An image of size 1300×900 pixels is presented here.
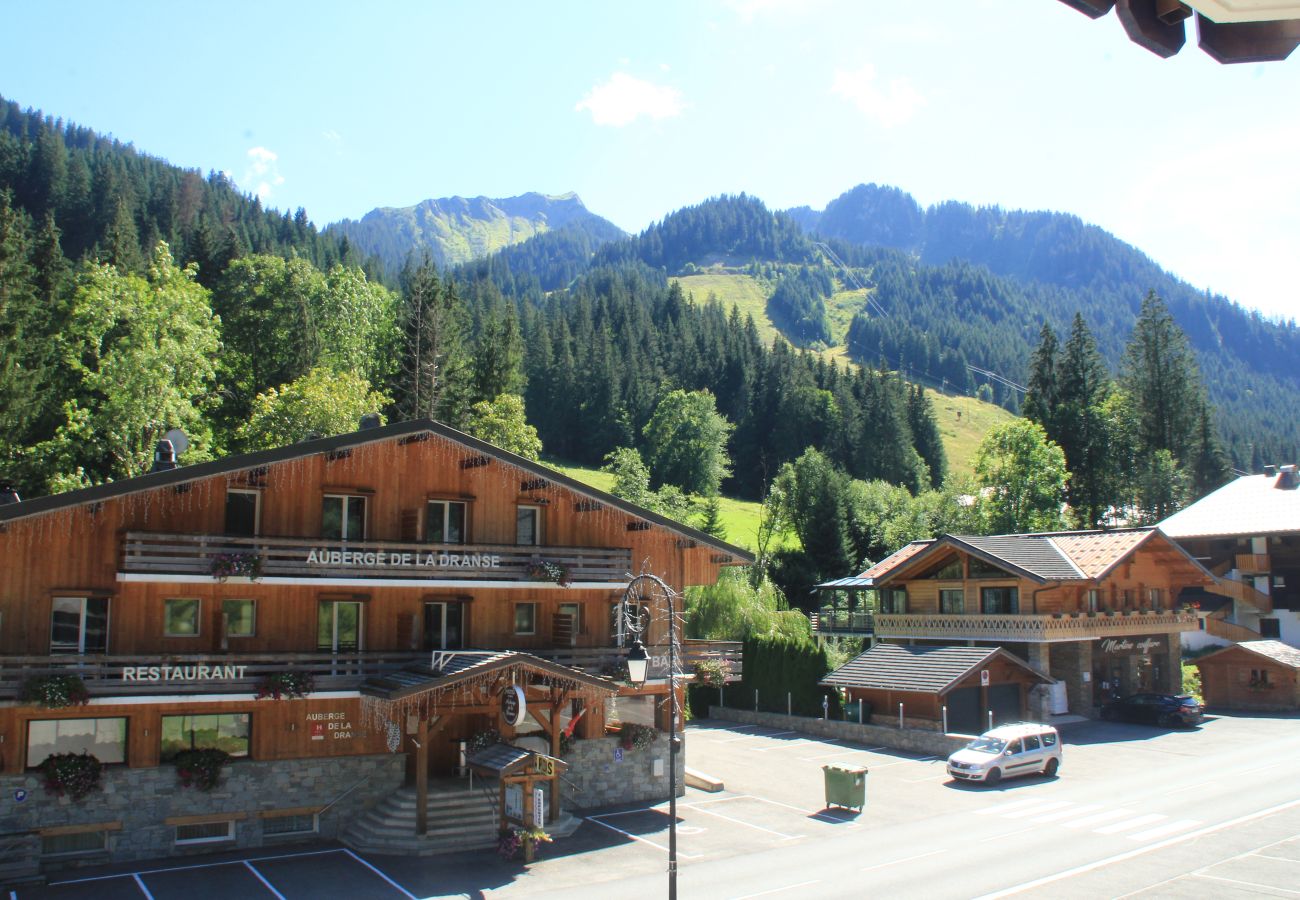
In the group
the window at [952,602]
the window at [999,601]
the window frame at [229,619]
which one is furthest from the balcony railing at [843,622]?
the window frame at [229,619]

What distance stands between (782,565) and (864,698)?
30.6 metres

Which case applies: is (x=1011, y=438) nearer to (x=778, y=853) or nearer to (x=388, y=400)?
(x=388, y=400)

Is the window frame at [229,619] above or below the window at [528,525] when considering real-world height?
below

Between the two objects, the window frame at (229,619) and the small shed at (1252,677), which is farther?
the small shed at (1252,677)

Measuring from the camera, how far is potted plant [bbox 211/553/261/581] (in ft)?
82.2

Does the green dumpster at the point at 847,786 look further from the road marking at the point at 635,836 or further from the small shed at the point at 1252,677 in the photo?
the small shed at the point at 1252,677

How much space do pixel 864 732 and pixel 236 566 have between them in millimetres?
26473

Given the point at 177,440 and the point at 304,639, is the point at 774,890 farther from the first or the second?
the point at 177,440

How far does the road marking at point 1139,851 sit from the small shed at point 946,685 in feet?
39.0

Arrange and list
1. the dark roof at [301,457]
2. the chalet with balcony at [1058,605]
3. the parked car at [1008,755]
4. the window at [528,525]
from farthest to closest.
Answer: the chalet with balcony at [1058,605] → the parked car at [1008,755] → the window at [528,525] → the dark roof at [301,457]

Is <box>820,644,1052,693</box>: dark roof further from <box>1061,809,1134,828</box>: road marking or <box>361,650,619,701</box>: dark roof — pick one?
<box>361,650,619,701</box>: dark roof

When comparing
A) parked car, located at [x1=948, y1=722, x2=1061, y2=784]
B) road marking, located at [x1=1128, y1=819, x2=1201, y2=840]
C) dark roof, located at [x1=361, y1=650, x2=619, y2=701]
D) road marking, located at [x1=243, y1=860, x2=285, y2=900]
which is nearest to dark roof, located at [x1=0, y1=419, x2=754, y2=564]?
dark roof, located at [x1=361, y1=650, x2=619, y2=701]

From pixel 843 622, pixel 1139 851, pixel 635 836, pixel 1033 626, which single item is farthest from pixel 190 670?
pixel 843 622

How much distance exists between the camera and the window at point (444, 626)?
2975 cm
